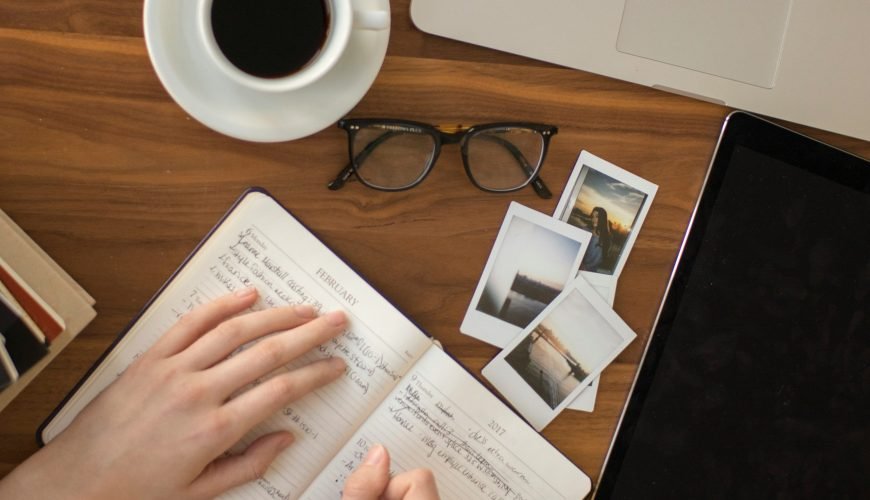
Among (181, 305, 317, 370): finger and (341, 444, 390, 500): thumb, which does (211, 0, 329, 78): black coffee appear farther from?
(341, 444, 390, 500): thumb

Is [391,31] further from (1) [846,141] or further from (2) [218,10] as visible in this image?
(1) [846,141]

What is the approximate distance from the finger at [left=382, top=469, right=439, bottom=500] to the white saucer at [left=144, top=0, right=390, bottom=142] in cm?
34

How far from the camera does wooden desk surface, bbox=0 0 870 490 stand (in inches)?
25.2

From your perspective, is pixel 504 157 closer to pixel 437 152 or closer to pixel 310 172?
pixel 437 152

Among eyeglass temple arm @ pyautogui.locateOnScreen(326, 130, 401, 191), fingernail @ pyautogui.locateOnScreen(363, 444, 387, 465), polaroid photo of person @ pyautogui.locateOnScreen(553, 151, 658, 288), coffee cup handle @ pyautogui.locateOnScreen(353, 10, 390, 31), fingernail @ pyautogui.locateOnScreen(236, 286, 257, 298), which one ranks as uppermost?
coffee cup handle @ pyautogui.locateOnScreen(353, 10, 390, 31)

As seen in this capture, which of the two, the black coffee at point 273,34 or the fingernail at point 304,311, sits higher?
the black coffee at point 273,34

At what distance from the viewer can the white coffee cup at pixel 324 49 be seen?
0.54 m

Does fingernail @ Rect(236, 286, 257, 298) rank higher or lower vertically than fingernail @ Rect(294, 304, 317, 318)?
higher

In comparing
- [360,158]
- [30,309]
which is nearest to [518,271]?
[360,158]

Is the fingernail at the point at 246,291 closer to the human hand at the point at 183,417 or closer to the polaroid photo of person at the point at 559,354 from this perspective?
the human hand at the point at 183,417

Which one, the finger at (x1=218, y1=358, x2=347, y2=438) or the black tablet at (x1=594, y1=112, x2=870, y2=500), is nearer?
the finger at (x1=218, y1=358, x2=347, y2=438)

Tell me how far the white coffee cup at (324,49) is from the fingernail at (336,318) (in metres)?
0.23

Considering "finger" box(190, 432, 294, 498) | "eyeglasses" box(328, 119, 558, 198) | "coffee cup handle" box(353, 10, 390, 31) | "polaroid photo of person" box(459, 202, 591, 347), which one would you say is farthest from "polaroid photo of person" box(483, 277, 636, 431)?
"coffee cup handle" box(353, 10, 390, 31)

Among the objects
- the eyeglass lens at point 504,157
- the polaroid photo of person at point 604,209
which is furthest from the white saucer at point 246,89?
the polaroid photo of person at point 604,209
